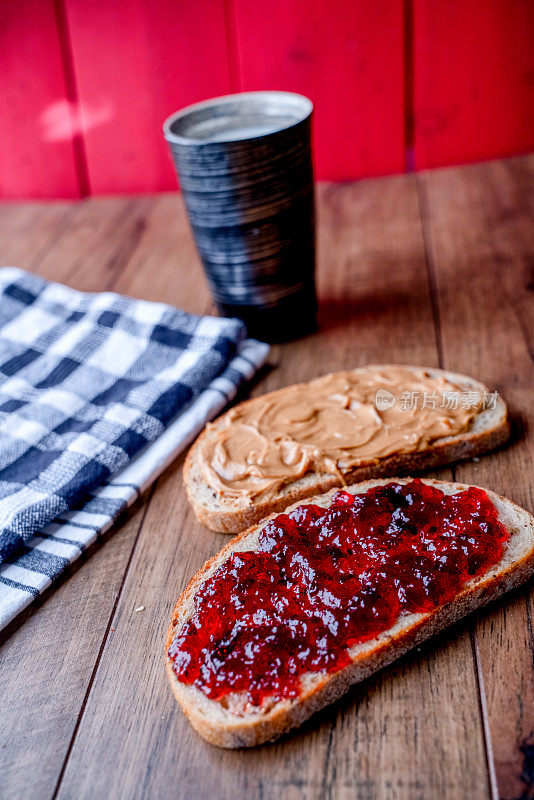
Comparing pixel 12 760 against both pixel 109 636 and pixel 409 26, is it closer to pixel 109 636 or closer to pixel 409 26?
pixel 109 636

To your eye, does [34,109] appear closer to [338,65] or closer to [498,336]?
[338,65]

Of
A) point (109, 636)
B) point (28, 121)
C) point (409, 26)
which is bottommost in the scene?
point (109, 636)

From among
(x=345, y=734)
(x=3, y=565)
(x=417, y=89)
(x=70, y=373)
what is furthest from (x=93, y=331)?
(x=417, y=89)

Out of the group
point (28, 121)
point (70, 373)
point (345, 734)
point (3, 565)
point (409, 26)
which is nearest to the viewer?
point (345, 734)

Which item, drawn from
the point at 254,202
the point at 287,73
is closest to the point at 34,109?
the point at 287,73

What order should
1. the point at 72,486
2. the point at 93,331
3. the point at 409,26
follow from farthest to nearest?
the point at 409,26 → the point at 93,331 → the point at 72,486

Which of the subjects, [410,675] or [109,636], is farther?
[109,636]

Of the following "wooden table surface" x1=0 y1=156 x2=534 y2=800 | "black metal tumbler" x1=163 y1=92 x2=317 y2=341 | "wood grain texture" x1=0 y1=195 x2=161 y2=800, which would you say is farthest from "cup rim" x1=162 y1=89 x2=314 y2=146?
"wood grain texture" x1=0 y1=195 x2=161 y2=800
